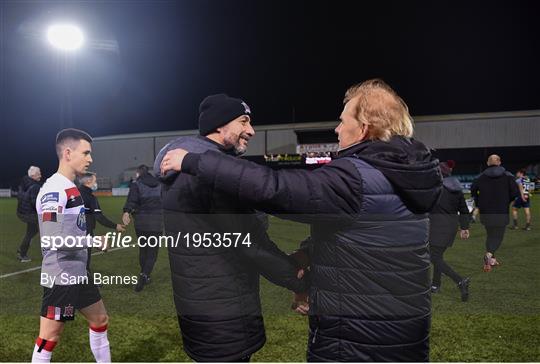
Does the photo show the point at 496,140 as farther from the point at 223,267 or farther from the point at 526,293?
the point at 223,267

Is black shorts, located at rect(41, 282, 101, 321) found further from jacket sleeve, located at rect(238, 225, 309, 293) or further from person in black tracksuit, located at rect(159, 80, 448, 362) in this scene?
person in black tracksuit, located at rect(159, 80, 448, 362)

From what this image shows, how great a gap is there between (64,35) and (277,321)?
20.1 m

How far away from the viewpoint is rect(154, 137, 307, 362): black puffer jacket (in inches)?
81.2

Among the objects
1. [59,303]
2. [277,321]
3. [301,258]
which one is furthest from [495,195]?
[59,303]

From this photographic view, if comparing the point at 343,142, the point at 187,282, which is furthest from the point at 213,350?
the point at 343,142

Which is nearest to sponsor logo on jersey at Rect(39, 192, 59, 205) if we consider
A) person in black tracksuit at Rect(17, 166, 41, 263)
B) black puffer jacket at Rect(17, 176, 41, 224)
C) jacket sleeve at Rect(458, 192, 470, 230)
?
jacket sleeve at Rect(458, 192, 470, 230)

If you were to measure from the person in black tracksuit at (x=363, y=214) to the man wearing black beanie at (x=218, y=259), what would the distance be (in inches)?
11.5

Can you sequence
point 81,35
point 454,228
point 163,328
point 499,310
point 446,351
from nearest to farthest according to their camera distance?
1. point 446,351
2. point 163,328
3. point 499,310
4. point 454,228
5. point 81,35

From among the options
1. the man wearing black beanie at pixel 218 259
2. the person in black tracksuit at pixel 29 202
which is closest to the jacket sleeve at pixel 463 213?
the man wearing black beanie at pixel 218 259

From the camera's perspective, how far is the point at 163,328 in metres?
5.12

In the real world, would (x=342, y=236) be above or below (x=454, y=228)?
above

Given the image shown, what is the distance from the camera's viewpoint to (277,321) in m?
5.35

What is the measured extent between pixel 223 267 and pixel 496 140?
45.5m

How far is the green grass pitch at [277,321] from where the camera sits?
4.38 m
